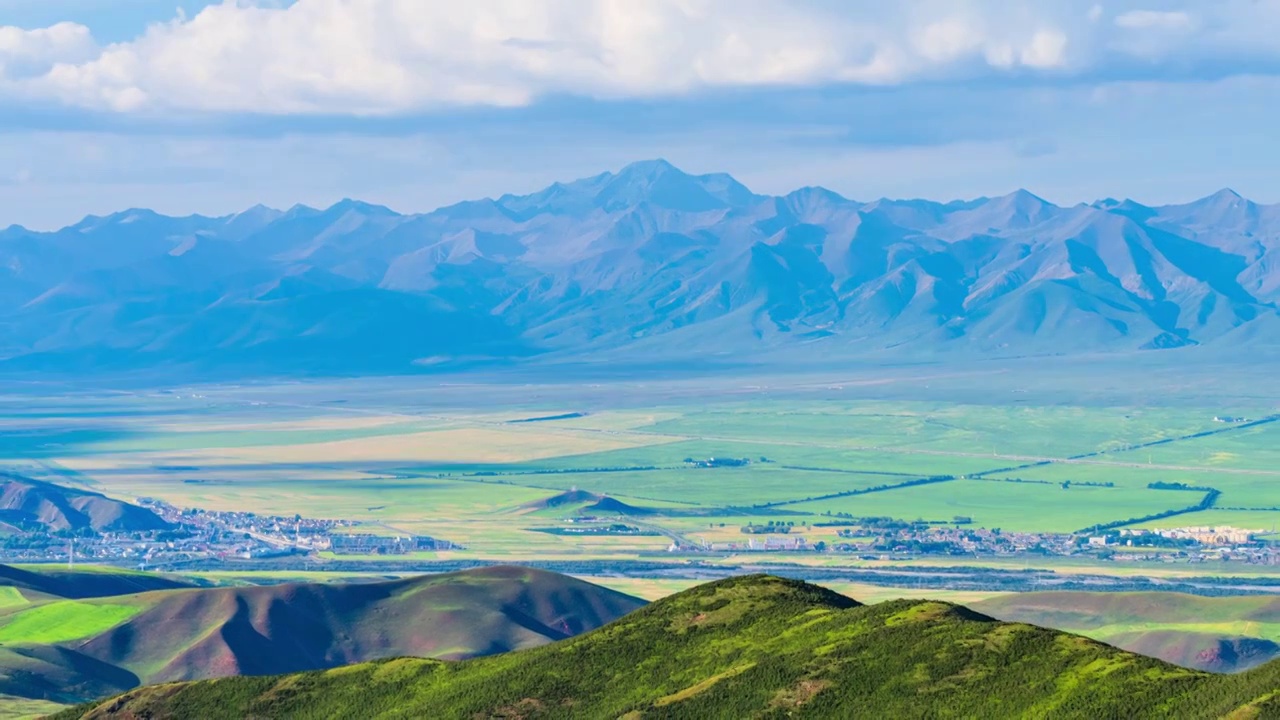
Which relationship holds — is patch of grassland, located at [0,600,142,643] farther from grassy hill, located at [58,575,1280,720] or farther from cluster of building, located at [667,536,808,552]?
cluster of building, located at [667,536,808,552]

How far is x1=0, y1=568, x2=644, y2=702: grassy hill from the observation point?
12044 cm

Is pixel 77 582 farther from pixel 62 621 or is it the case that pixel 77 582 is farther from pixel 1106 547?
pixel 1106 547

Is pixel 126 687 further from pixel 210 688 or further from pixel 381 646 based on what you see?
pixel 210 688

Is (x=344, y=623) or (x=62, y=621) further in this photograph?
(x=62, y=621)

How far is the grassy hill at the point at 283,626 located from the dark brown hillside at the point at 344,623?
0.08m

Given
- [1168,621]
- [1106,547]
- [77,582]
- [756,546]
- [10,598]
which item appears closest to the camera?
[1168,621]

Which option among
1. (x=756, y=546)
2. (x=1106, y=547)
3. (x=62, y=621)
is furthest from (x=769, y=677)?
(x=1106, y=547)

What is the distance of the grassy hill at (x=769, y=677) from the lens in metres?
61.4

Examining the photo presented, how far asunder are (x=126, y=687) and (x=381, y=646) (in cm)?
1619

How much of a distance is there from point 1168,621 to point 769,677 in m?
74.5

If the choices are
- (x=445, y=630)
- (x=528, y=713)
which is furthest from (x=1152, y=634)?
(x=528, y=713)

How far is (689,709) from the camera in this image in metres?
65.4

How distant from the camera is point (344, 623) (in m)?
130

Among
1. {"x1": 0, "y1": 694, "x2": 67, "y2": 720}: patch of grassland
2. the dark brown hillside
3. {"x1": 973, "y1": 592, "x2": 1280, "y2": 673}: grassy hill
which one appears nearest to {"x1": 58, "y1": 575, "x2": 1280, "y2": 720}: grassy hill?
{"x1": 0, "y1": 694, "x2": 67, "y2": 720}: patch of grassland
